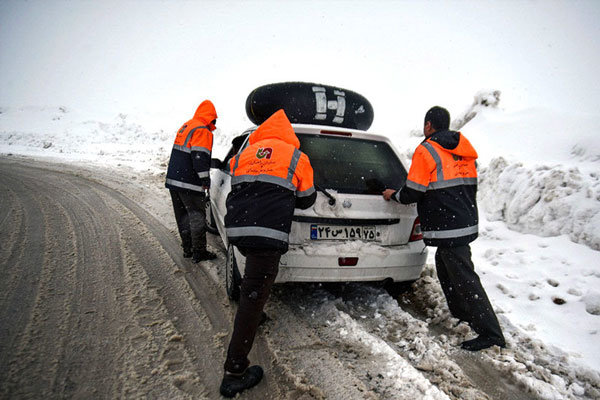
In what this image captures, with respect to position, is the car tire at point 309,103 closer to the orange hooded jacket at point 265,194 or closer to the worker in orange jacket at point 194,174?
the worker in orange jacket at point 194,174

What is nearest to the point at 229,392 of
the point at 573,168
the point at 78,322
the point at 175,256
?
the point at 78,322

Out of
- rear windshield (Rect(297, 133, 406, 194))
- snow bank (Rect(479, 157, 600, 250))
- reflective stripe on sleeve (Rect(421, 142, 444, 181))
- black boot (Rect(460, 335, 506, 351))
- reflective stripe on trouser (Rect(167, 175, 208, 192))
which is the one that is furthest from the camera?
reflective stripe on trouser (Rect(167, 175, 208, 192))

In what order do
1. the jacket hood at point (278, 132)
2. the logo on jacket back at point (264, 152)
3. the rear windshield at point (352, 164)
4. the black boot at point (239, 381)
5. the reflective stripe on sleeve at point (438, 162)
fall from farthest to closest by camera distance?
1. the rear windshield at point (352, 164)
2. the reflective stripe on sleeve at point (438, 162)
3. the jacket hood at point (278, 132)
4. the logo on jacket back at point (264, 152)
5. the black boot at point (239, 381)

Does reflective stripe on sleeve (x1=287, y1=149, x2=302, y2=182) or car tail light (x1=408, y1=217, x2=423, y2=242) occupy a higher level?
reflective stripe on sleeve (x1=287, y1=149, x2=302, y2=182)

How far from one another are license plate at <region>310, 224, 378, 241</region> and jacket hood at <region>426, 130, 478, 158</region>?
0.92m

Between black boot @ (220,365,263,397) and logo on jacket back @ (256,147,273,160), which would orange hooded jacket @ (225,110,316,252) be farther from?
Answer: black boot @ (220,365,263,397)

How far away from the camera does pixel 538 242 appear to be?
3963mm

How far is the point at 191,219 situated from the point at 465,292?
10.3ft

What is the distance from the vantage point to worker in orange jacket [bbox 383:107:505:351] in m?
2.55

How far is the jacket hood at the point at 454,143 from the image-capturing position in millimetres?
2590

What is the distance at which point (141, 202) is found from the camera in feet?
21.5

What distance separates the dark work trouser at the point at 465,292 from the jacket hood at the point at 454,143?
799 mm

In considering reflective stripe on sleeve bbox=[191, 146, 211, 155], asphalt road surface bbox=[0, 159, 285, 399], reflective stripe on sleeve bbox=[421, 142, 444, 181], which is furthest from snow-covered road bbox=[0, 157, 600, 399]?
reflective stripe on sleeve bbox=[191, 146, 211, 155]

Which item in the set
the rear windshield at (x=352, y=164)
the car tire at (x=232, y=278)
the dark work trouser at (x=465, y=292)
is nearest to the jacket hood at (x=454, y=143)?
the rear windshield at (x=352, y=164)
